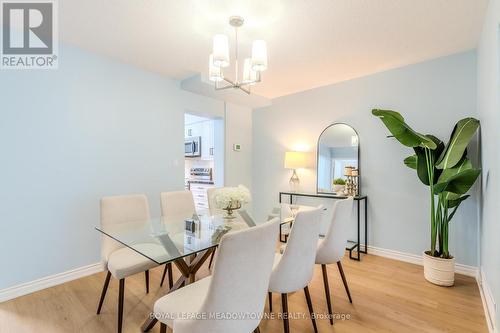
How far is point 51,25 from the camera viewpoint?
223 cm

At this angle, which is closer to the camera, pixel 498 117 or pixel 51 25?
pixel 498 117

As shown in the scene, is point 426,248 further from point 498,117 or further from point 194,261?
point 194,261

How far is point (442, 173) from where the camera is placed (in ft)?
7.99

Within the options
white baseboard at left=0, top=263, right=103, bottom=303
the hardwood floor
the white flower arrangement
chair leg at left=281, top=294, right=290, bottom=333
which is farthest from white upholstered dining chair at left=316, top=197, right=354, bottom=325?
white baseboard at left=0, top=263, right=103, bottom=303

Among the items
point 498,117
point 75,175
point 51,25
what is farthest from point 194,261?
point 51,25

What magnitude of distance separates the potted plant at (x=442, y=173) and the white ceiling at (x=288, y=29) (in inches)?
30.7

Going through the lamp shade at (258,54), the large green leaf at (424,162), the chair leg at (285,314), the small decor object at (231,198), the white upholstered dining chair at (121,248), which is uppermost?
the lamp shade at (258,54)

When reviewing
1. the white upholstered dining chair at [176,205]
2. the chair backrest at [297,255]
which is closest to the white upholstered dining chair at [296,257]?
the chair backrest at [297,255]

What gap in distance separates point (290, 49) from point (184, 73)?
1479 millimetres

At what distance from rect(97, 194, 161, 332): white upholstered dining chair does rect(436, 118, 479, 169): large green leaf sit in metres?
2.66

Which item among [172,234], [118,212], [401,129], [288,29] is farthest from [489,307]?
[118,212]

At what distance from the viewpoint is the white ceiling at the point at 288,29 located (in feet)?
6.38

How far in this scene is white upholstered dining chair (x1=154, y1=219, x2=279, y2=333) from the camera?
41.4 inches

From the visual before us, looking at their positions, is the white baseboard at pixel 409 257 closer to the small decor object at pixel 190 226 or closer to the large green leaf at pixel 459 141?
the large green leaf at pixel 459 141
